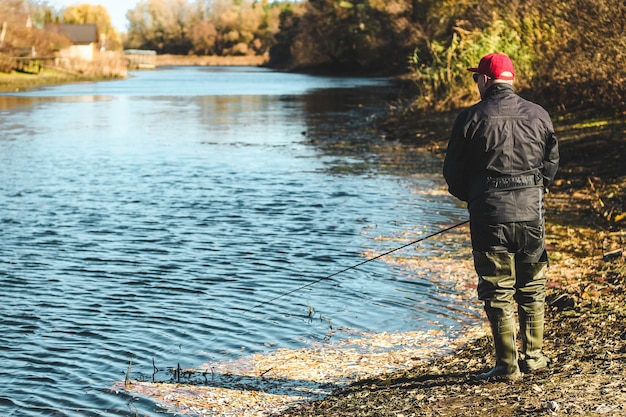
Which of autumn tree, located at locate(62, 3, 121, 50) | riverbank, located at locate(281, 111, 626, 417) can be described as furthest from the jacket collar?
autumn tree, located at locate(62, 3, 121, 50)

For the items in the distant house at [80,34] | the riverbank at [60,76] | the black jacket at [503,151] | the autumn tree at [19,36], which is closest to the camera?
the black jacket at [503,151]

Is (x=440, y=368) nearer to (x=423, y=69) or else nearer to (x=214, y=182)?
(x=214, y=182)

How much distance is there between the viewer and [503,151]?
5.75 m

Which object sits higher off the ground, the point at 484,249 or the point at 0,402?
the point at 484,249

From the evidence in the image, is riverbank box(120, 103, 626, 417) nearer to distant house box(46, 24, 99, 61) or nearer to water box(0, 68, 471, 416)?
water box(0, 68, 471, 416)

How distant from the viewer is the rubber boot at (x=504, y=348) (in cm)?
585

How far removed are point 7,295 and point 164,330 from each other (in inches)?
86.4

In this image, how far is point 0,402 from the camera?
6.33 meters

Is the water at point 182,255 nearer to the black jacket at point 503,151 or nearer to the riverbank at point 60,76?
the black jacket at point 503,151

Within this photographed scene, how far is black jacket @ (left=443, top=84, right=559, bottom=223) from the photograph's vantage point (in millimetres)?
5730

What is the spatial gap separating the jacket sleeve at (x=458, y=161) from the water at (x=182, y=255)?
7.46 feet

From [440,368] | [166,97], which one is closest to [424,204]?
[440,368]

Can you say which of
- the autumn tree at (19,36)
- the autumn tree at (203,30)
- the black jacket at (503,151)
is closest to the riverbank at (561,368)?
the black jacket at (503,151)

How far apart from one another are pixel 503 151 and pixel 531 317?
1.15 m
